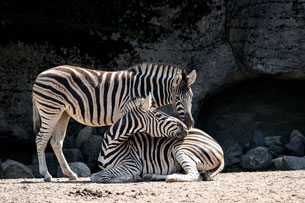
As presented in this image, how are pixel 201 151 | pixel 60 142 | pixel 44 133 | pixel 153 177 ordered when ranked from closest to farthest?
1. pixel 153 177
2. pixel 201 151
3. pixel 44 133
4. pixel 60 142

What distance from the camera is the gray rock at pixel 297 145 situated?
13.7 m

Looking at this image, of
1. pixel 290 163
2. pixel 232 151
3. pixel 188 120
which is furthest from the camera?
pixel 232 151

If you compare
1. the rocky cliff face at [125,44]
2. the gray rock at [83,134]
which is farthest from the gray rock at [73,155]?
the rocky cliff face at [125,44]

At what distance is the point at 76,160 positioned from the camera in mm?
13445

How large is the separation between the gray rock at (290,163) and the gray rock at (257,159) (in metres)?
0.39

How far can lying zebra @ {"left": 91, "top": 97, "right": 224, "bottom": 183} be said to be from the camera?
9172mm

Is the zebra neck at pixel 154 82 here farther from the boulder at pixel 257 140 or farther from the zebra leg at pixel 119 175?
the boulder at pixel 257 140

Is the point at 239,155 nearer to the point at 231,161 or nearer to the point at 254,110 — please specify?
the point at 231,161

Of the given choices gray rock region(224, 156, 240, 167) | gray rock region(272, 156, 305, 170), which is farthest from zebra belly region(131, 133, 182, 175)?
gray rock region(224, 156, 240, 167)

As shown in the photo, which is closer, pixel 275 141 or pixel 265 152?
pixel 265 152

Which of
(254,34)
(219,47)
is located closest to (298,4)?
(254,34)

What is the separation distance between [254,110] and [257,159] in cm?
269

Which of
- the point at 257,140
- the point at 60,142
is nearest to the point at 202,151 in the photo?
the point at 60,142

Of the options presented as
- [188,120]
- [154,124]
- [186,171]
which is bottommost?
[186,171]
